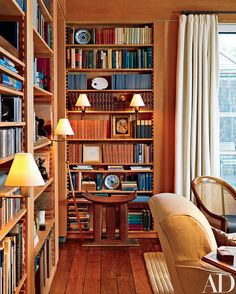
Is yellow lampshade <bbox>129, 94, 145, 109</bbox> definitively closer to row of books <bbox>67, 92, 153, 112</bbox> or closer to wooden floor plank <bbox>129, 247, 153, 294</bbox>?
row of books <bbox>67, 92, 153, 112</bbox>

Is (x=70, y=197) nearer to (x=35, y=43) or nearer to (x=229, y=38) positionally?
(x=35, y=43)

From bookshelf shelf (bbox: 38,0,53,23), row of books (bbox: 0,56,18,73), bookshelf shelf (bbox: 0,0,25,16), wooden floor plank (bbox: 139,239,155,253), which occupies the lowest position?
wooden floor plank (bbox: 139,239,155,253)

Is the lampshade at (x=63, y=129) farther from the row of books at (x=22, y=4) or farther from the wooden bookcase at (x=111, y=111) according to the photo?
the row of books at (x=22, y=4)

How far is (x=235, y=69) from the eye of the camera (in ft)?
18.4

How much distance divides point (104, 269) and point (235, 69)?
10.2ft

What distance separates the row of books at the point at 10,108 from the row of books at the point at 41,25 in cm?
88

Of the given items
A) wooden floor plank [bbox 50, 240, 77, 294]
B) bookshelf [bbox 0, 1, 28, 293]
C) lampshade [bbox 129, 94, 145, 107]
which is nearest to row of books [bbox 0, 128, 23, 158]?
bookshelf [bbox 0, 1, 28, 293]

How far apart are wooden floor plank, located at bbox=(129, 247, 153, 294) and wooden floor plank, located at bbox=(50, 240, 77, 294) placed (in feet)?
2.19

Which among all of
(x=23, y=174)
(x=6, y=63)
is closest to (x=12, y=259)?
(x=23, y=174)

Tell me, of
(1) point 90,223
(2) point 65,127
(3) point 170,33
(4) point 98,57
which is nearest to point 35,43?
(2) point 65,127

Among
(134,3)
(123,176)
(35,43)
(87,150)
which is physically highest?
(134,3)

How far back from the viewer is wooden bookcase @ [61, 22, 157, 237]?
545 centimetres

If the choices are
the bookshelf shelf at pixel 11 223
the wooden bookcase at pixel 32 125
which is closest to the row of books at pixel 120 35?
the wooden bookcase at pixel 32 125

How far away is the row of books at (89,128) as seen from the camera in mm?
5477
